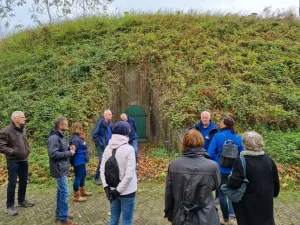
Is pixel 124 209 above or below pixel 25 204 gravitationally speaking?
above

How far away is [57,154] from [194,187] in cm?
267

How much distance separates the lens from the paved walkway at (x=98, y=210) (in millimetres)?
5277

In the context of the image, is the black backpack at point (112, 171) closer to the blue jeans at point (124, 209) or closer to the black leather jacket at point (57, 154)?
the blue jeans at point (124, 209)

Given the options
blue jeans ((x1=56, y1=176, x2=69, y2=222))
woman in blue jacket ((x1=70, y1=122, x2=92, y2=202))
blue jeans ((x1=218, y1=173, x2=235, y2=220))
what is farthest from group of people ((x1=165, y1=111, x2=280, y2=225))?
woman in blue jacket ((x1=70, y1=122, x2=92, y2=202))

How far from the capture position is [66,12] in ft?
42.8

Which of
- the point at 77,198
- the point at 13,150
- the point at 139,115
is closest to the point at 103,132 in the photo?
the point at 77,198

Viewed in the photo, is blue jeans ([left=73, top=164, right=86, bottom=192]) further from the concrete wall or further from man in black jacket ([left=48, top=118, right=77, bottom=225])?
the concrete wall

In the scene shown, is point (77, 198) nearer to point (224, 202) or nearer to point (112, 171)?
point (112, 171)

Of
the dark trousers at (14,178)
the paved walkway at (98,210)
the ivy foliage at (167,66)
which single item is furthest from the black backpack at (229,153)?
the ivy foliage at (167,66)

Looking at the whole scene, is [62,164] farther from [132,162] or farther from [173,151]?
[173,151]

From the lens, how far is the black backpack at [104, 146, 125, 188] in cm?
368

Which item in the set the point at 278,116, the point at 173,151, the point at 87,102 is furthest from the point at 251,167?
the point at 87,102

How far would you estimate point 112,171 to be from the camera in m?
3.69

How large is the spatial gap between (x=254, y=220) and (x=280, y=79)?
9826mm
